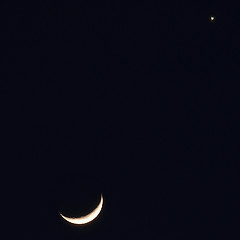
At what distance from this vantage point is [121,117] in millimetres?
5234

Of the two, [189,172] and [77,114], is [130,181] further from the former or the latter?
[77,114]

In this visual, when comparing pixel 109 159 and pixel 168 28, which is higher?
pixel 168 28

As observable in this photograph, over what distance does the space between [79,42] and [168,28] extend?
4.48 ft

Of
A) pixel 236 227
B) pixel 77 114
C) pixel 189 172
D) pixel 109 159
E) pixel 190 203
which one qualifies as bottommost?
pixel 236 227

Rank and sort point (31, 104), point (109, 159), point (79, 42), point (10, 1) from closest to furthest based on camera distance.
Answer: point (10, 1)
point (79, 42)
point (31, 104)
point (109, 159)

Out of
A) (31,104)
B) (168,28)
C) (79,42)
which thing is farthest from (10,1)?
(168,28)

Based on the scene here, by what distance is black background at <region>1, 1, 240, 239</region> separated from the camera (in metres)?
4.45

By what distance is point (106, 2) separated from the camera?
4.38 metres

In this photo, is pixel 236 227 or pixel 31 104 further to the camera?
pixel 236 227

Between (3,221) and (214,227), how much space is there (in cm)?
401

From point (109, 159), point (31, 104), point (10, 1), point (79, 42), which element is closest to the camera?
point (10, 1)

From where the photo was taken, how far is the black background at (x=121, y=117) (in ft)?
14.6

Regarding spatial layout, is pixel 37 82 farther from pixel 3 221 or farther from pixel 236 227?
pixel 236 227

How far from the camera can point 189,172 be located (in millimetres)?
5512
